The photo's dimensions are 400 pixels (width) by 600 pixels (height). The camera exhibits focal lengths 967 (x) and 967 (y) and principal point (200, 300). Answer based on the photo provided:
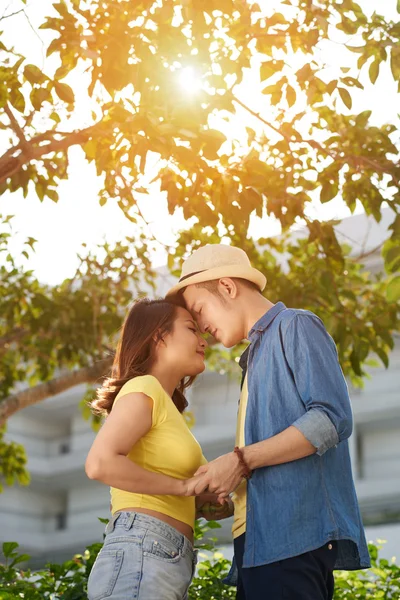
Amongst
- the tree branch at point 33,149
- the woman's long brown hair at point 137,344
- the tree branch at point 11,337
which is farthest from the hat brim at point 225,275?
the tree branch at point 11,337

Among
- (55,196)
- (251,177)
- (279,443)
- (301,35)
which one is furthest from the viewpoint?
(55,196)

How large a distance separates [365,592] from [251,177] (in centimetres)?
209

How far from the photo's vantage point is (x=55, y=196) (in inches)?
214

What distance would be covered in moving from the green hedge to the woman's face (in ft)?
4.99

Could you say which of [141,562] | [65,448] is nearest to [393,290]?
[141,562]

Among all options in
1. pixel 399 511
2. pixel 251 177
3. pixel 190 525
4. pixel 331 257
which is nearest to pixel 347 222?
pixel 399 511

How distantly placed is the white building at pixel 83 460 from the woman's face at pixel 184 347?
1947 cm

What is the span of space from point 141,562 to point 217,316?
0.77 meters

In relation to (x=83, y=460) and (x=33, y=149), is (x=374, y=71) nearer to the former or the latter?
(x=33, y=149)

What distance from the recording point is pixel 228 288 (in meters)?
2.90

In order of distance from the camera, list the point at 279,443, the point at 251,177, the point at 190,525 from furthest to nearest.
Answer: the point at 251,177 < the point at 190,525 < the point at 279,443

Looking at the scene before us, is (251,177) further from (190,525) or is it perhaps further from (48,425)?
(48,425)

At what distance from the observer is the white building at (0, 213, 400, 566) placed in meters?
25.9

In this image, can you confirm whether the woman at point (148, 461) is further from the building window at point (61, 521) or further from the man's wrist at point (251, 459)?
the building window at point (61, 521)
